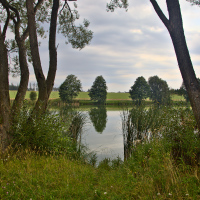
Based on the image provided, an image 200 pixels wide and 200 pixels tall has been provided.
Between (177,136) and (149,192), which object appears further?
(177,136)

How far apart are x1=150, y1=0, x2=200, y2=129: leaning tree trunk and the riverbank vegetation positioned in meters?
0.84

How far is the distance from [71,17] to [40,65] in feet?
13.7

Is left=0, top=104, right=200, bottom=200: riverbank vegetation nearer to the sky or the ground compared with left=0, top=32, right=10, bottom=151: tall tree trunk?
nearer to the ground

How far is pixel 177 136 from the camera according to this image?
5.25 metres

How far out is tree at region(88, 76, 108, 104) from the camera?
54.3 meters

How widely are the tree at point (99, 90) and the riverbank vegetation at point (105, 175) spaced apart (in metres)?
47.6

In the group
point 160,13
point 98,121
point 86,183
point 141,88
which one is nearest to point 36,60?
point 160,13

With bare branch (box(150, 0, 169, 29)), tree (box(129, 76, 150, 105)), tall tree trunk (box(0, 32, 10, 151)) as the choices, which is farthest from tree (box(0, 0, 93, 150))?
tree (box(129, 76, 150, 105))

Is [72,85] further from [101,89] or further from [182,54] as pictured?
[182,54]

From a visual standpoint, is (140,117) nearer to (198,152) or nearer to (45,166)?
(198,152)

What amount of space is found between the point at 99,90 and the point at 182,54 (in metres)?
49.8

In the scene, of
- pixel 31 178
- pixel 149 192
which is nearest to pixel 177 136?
pixel 149 192

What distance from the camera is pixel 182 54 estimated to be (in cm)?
454

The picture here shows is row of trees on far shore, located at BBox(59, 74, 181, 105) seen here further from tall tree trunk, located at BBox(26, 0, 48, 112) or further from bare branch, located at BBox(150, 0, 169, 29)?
bare branch, located at BBox(150, 0, 169, 29)
